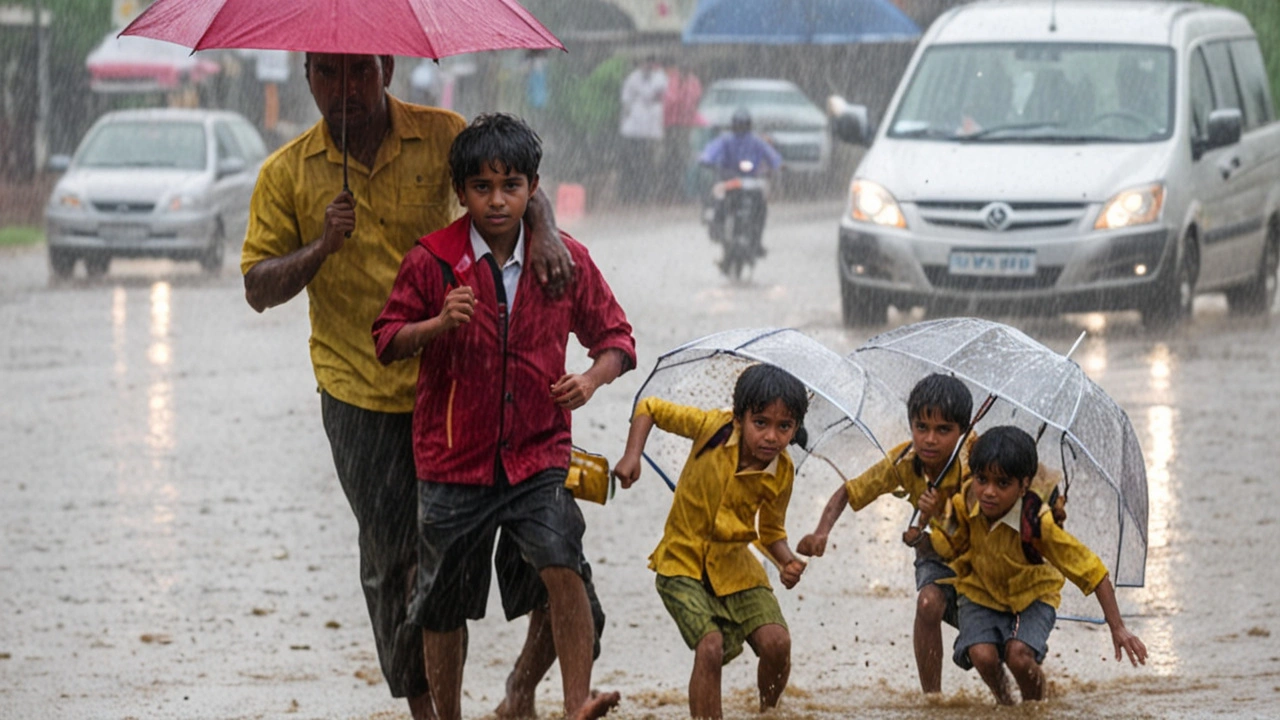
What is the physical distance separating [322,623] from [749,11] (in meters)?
14.2

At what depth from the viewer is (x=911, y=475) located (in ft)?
16.8

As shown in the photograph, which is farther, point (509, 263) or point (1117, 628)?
point (1117, 628)

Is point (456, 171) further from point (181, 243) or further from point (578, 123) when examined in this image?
point (578, 123)

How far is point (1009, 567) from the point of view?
509 centimetres

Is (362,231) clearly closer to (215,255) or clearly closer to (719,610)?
(719,610)

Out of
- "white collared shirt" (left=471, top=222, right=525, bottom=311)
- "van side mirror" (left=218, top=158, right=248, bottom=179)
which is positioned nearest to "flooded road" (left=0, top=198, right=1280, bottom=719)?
"white collared shirt" (left=471, top=222, right=525, bottom=311)

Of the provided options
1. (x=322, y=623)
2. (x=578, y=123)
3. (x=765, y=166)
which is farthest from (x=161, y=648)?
(x=578, y=123)

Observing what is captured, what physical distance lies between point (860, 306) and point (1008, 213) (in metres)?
1.23

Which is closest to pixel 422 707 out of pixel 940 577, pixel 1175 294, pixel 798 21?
pixel 940 577

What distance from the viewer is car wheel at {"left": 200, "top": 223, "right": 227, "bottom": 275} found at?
63.2 ft

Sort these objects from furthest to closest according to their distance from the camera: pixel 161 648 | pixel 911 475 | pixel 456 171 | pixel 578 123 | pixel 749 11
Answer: pixel 578 123, pixel 749 11, pixel 161 648, pixel 911 475, pixel 456 171

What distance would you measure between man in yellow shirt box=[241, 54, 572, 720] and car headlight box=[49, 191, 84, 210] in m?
14.5

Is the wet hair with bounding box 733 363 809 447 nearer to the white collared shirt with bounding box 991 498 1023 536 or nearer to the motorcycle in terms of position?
the white collared shirt with bounding box 991 498 1023 536

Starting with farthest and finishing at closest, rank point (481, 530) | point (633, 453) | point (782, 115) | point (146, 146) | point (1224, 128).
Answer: point (782, 115), point (146, 146), point (1224, 128), point (633, 453), point (481, 530)
